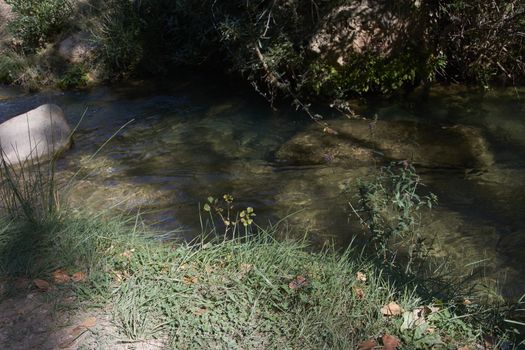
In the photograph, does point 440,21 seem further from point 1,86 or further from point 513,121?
point 1,86

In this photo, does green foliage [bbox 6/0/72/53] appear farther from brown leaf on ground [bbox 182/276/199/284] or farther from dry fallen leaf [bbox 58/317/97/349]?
dry fallen leaf [bbox 58/317/97/349]

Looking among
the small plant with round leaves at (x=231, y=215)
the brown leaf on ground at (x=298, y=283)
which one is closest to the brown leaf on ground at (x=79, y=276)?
the small plant with round leaves at (x=231, y=215)

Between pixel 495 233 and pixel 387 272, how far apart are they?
192cm

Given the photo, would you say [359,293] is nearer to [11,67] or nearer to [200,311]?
[200,311]

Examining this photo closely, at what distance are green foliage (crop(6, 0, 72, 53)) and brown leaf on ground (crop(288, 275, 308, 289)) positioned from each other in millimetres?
9346

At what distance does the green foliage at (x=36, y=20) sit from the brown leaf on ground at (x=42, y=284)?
866cm

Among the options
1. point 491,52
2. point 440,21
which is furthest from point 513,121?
point 440,21

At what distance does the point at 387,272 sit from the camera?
11.7 ft

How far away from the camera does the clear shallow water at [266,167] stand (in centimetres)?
513

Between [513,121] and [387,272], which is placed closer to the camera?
[387,272]

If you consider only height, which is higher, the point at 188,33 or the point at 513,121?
the point at 188,33

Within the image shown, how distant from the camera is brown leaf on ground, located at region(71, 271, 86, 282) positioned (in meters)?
3.39

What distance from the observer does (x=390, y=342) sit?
114 inches

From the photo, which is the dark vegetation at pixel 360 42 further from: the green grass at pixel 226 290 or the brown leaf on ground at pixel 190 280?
the brown leaf on ground at pixel 190 280
